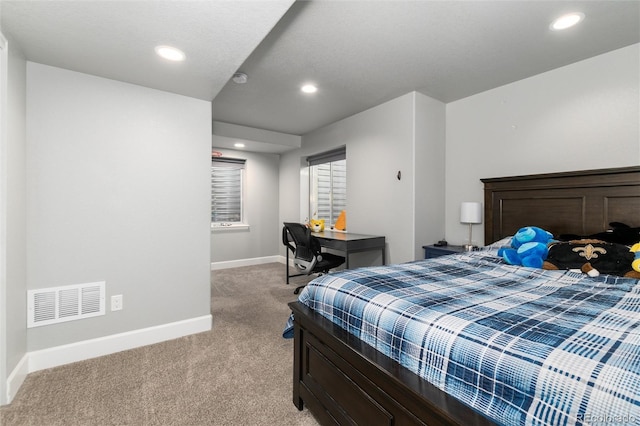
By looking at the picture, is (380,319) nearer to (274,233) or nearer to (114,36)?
(114,36)

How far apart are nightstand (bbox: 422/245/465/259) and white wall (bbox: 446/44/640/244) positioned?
353 millimetres

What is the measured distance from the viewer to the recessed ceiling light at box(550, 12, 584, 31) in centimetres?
187

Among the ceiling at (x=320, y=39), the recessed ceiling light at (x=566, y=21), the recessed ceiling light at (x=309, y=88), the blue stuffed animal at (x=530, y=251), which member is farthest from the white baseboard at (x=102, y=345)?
the recessed ceiling light at (x=566, y=21)

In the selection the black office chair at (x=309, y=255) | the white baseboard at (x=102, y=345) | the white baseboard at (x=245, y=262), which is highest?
the black office chair at (x=309, y=255)

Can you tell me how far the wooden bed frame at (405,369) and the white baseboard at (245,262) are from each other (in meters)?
3.75

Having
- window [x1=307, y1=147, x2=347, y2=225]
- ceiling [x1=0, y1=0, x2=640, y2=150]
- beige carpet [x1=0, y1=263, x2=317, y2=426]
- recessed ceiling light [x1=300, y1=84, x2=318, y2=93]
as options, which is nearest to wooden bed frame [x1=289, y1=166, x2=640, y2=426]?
beige carpet [x1=0, y1=263, x2=317, y2=426]

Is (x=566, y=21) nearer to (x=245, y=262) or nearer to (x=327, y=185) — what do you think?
(x=327, y=185)

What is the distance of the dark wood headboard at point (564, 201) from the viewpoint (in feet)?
7.19

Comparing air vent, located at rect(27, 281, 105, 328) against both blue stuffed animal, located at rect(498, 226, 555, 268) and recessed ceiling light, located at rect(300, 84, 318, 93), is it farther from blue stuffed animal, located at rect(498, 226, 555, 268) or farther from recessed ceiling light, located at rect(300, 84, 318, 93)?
blue stuffed animal, located at rect(498, 226, 555, 268)

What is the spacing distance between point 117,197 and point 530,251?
10.2 feet

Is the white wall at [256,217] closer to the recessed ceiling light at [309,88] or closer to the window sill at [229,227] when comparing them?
the window sill at [229,227]

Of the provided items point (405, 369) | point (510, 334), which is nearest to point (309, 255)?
point (405, 369)

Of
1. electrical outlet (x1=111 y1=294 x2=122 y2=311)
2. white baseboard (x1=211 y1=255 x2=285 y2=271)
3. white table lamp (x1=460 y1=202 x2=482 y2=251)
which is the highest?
white table lamp (x1=460 y1=202 x2=482 y2=251)

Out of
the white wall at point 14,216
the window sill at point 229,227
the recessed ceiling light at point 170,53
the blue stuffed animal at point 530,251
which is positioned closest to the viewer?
the white wall at point 14,216
